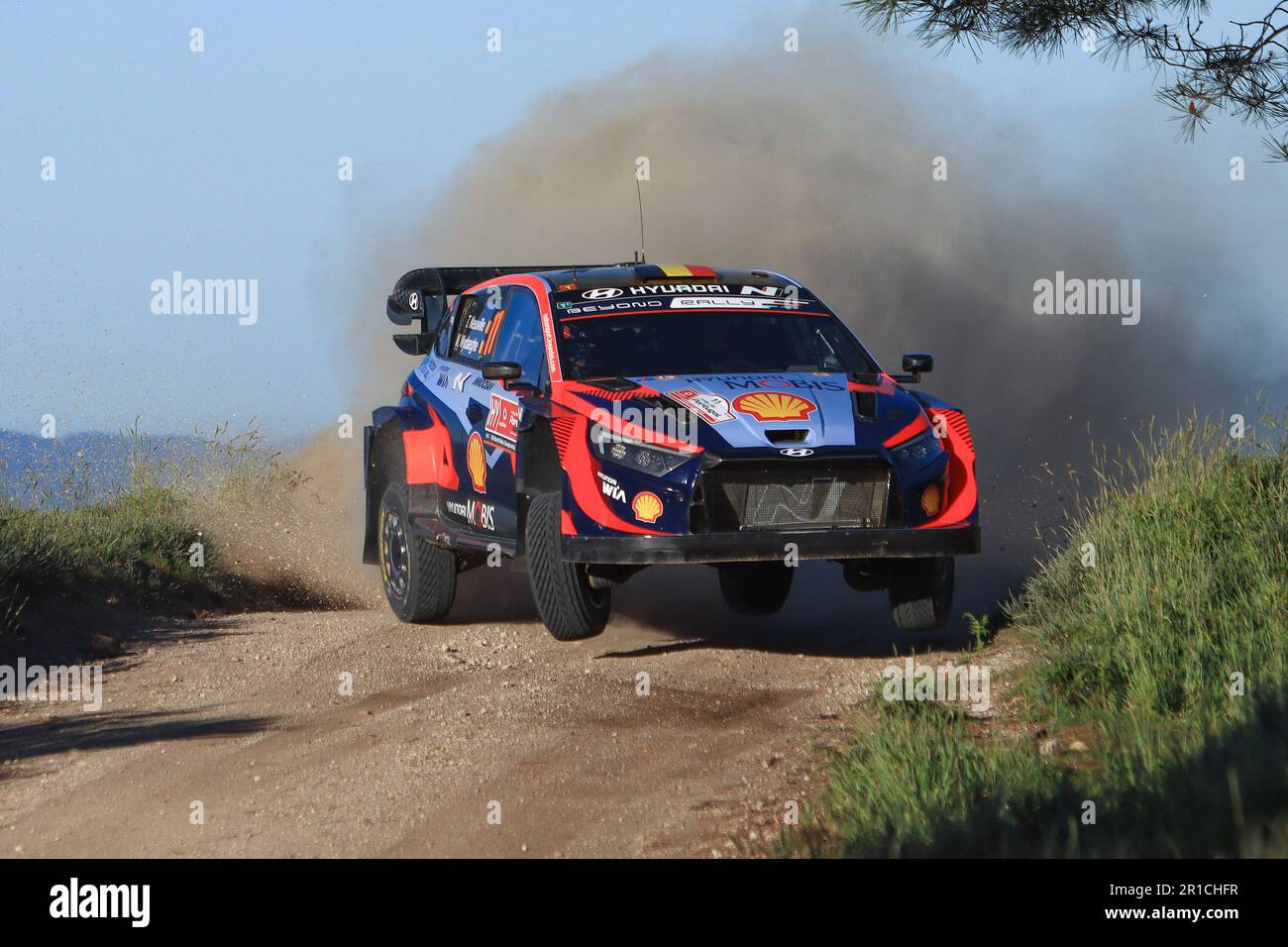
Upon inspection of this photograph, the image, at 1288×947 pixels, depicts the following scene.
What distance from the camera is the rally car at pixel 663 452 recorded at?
7766 millimetres

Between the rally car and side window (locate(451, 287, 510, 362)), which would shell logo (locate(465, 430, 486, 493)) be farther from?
side window (locate(451, 287, 510, 362))

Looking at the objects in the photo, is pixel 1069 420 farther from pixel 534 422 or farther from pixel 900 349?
pixel 534 422

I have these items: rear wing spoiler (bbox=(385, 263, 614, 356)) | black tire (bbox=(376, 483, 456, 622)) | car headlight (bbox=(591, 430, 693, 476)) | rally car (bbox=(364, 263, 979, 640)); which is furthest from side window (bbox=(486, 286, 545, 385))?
rear wing spoiler (bbox=(385, 263, 614, 356))

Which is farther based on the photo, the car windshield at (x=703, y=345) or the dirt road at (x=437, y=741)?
the car windshield at (x=703, y=345)

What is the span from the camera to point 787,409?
7961 mm

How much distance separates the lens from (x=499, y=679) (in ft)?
26.6

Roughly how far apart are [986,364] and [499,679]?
15.1 metres

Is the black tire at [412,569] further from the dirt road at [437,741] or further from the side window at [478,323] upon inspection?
the side window at [478,323]

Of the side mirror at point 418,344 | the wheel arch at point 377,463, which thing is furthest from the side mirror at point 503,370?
the side mirror at point 418,344

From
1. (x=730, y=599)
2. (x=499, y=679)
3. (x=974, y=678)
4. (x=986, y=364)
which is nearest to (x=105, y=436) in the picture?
(x=730, y=599)

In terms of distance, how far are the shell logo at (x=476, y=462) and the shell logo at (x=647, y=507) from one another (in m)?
1.53

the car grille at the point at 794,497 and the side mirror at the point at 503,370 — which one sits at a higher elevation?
the side mirror at the point at 503,370

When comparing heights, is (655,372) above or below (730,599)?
above

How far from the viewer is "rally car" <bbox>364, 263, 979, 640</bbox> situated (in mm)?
7766
